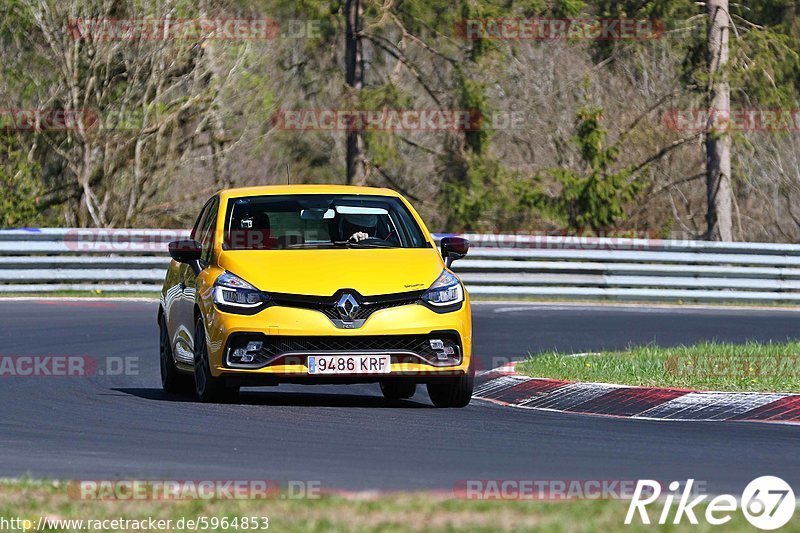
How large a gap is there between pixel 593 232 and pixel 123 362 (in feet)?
71.5

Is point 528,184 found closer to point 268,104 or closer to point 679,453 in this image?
point 268,104

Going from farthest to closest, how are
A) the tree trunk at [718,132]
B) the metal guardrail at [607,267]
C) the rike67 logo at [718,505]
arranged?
1. the tree trunk at [718,132]
2. the metal guardrail at [607,267]
3. the rike67 logo at [718,505]

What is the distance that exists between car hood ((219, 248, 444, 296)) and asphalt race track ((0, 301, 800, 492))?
0.86 metres

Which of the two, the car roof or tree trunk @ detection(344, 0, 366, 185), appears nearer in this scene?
the car roof

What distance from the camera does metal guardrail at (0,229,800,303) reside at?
2505cm

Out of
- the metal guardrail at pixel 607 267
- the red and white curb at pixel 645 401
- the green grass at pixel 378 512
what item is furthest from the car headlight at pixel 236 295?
the metal guardrail at pixel 607 267

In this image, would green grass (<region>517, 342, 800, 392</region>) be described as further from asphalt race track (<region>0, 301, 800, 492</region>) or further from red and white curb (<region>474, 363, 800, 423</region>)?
asphalt race track (<region>0, 301, 800, 492</region>)

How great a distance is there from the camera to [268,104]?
1256 inches

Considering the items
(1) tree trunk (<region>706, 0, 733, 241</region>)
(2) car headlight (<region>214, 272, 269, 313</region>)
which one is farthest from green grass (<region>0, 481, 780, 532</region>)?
(1) tree trunk (<region>706, 0, 733, 241</region>)

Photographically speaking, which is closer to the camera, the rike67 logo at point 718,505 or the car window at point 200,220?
the rike67 logo at point 718,505

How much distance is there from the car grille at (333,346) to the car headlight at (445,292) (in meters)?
0.23

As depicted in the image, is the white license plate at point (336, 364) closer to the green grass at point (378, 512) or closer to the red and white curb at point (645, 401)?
the red and white curb at point (645, 401)

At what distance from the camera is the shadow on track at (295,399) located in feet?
37.8

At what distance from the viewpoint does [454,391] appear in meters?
11.3
